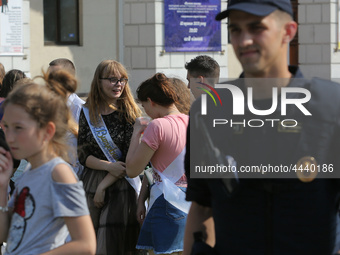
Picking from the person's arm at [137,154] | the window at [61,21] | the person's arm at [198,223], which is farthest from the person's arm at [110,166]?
the window at [61,21]

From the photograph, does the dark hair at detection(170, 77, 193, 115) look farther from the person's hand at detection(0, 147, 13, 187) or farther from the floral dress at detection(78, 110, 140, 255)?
the person's hand at detection(0, 147, 13, 187)

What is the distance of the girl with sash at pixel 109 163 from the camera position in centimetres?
522

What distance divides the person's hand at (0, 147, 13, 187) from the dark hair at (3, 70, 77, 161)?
0.71 ft

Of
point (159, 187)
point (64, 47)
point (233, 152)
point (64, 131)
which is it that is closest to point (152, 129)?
point (159, 187)

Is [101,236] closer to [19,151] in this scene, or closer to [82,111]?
[82,111]

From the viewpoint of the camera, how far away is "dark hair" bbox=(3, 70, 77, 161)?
287 centimetres

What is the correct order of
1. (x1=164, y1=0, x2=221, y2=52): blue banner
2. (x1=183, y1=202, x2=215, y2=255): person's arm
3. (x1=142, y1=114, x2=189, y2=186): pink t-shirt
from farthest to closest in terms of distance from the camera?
(x1=164, y1=0, x2=221, y2=52): blue banner → (x1=142, y1=114, x2=189, y2=186): pink t-shirt → (x1=183, y1=202, x2=215, y2=255): person's arm

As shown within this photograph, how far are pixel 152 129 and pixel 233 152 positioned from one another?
2.27 meters

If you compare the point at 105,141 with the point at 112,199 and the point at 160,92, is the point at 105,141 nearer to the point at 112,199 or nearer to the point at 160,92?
the point at 112,199

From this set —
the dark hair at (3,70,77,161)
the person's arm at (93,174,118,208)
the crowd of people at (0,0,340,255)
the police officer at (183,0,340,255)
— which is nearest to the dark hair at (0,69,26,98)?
the person's arm at (93,174,118,208)

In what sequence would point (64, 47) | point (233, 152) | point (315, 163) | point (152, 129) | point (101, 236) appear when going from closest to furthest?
1. point (315, 163)
2. point (233, 152)
3. point (152, 129)
4. point (101, 236)
5. point (64, 47)

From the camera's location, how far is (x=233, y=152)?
253cm

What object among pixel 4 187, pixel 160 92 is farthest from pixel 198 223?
pixel 160 92

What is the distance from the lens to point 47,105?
2.91 metres
